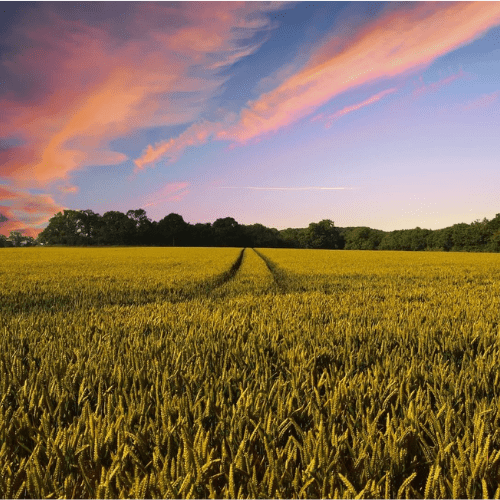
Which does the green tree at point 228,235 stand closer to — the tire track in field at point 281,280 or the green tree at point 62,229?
the green tree at point 62,229

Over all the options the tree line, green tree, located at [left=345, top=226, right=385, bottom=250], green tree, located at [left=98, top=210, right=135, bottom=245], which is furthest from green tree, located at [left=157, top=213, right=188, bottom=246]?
green tree, located at [left=345, top=226, right=385, bottom=250]

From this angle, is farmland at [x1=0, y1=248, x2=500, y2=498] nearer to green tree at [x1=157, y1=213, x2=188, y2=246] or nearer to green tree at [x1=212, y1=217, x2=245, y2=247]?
green tree at [x1=212, y1=217, x2=245, y2=247]

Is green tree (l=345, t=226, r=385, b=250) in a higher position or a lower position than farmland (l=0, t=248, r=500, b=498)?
higher

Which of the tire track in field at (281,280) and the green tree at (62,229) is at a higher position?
the green tree at (62,229)

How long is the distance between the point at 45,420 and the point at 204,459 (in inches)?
36.2

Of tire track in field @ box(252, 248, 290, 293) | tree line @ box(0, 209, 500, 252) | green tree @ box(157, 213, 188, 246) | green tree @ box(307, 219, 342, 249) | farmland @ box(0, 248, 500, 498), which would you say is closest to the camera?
farmland @ box(0, 248, 500, 498)

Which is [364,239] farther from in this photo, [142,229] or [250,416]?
[250,416]

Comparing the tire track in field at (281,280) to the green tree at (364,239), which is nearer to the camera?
the tire track in field at (281,280)

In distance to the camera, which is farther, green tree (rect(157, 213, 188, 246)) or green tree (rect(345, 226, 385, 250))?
green tree (rect(345, 226, 385, 250))

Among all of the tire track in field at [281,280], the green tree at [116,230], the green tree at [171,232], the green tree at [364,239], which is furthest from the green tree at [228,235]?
the tire track in field at [281,280]

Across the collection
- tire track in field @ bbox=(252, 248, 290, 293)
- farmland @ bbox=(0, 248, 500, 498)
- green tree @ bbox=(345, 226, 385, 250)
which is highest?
green tree @ bbox=(345, 226, 385, 250)

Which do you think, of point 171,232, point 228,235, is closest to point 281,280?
point 228,235

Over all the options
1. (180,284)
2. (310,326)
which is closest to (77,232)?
(180,284)

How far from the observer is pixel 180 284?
1122 cm
